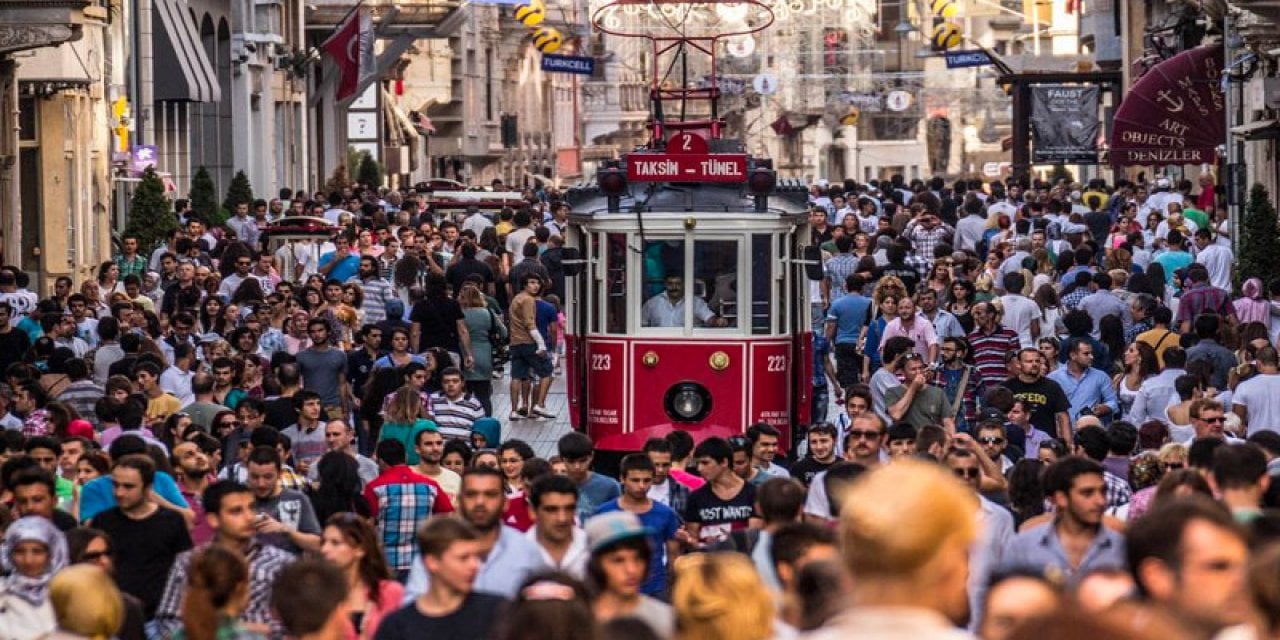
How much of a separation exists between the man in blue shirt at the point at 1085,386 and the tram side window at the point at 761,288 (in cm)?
184

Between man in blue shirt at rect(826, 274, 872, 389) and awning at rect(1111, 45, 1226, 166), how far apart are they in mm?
14588

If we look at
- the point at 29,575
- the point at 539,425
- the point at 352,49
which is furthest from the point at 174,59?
the point at 29,575

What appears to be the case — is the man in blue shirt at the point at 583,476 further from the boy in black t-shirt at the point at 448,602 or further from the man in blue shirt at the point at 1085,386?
the man in blue shirt at the point at 1085,386

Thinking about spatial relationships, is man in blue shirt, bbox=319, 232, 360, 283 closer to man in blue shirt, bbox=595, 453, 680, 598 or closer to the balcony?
the balcony

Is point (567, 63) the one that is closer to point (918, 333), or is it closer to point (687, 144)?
point (918, 333)

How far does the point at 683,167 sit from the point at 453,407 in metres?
2.29

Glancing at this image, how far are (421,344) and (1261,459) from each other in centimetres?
1431

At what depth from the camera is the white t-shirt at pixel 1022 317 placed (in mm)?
23016

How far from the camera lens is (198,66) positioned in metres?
42.7

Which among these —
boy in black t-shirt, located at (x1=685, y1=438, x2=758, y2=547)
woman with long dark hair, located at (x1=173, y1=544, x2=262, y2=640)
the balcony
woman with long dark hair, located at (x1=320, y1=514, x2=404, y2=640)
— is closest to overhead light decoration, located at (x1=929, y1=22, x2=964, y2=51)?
the balcony

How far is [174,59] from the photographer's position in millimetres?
41219

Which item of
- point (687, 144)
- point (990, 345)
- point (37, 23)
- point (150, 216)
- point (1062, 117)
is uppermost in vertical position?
point (37, 23)

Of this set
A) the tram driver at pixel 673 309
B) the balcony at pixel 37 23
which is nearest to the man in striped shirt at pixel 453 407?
the tram driver at pixel 673 309

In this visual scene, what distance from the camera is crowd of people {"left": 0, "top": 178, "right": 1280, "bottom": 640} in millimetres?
7414
